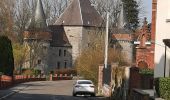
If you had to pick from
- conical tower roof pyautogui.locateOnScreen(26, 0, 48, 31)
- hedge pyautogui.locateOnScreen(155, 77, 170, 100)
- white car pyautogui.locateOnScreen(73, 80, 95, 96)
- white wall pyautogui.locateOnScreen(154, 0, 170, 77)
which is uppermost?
conical tower roof pyautogui.locateOnScreen(26, 0, 48, 31)

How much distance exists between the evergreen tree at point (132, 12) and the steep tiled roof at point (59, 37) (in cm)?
1444

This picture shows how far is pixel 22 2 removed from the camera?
103 meters

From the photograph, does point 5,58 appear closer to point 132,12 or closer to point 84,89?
point 84,89

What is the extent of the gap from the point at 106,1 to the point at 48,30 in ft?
71.5

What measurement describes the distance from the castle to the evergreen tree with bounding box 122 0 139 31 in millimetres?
6171

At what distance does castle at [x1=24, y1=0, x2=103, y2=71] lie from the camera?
368 feet

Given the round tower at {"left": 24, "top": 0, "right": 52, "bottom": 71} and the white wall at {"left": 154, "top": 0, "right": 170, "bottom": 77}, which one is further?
the round tower at {"left": 24, "top": 0, "right": 52, "bottom": 71}

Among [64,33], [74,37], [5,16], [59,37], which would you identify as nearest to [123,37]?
[74,37]

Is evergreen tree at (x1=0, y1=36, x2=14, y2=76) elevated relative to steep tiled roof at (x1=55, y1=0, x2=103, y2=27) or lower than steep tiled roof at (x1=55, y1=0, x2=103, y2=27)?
lower

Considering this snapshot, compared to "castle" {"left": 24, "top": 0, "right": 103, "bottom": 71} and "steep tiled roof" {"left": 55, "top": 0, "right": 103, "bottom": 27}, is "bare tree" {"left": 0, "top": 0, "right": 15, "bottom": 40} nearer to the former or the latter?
"castle" {"left": 24, "top": 0, "right": 103, "bottom": 71}

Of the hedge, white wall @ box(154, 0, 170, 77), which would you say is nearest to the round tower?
white wall @ box(154, 0, 170, 77)

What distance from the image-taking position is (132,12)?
4523 inches

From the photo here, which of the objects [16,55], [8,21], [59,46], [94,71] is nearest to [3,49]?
[8,21]

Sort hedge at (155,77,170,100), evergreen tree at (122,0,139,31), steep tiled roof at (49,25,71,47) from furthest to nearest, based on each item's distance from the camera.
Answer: steep tiled roof at (49,25,71,47) < evergreen tree at (122,0,139,31) < hedge at (155,77,170,100)
